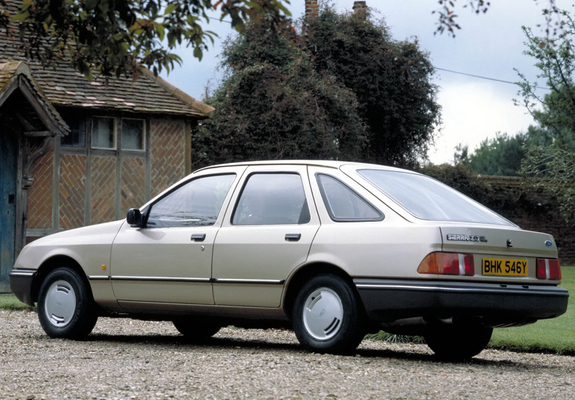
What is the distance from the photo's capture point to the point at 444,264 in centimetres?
631

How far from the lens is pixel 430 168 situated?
29.3 m

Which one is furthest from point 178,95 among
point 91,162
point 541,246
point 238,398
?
point 238,398

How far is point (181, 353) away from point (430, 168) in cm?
2300

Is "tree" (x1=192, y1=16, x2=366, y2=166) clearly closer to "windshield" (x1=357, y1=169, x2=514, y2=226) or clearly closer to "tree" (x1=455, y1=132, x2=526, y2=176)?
"windshield" (x1=357, y1=169, x2=514, y2=226)

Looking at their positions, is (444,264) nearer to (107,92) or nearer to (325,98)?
(107,92)

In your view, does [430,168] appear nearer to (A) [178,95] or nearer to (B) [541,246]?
(A) [178,95]

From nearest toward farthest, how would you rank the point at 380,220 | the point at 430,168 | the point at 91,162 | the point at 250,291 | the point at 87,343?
the point at 380,220
the point at 250,291
the point at 87,343
the point at 91,162
the point at 430,168

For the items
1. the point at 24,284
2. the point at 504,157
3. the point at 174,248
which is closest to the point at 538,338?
the point at 174,248

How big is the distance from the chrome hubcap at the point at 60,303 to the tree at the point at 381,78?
22.1 m

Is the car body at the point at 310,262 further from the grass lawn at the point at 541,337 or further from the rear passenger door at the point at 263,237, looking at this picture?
the grass lawn at the point at 541,337

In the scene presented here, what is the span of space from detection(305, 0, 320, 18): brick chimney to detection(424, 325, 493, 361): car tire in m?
24.6

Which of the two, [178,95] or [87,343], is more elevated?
[178,95]

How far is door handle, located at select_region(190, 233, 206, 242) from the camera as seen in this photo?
758 cm

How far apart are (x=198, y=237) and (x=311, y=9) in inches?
972
